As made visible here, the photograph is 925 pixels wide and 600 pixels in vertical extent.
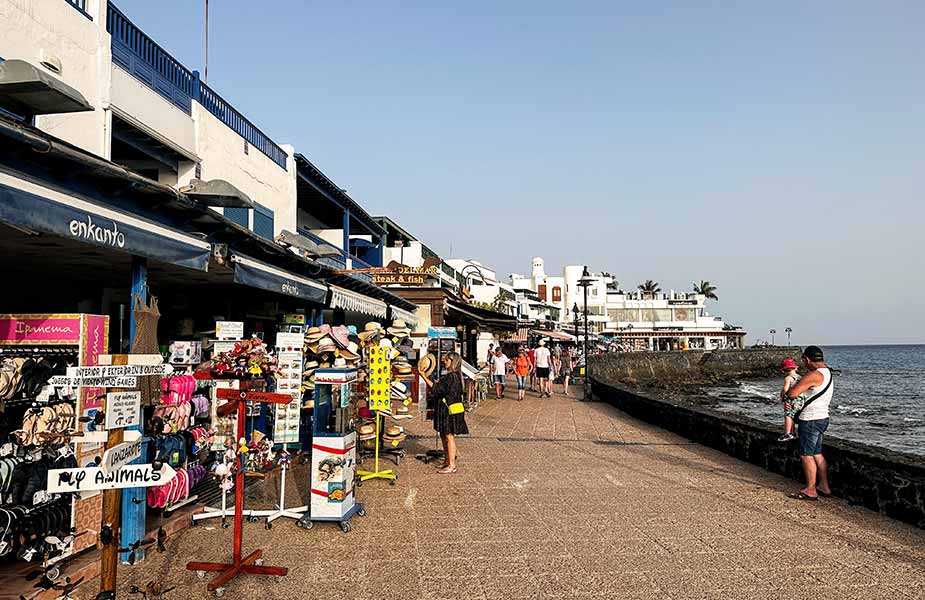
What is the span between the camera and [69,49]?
9352 millimetres

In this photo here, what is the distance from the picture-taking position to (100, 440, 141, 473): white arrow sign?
129 inches

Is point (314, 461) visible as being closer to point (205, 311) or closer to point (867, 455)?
point (867, 455)

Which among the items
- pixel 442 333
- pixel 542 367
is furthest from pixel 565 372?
pixel 442 333

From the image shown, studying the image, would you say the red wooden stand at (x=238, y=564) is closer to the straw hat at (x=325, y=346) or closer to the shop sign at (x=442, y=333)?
the straw hat at (x=325, y=346)

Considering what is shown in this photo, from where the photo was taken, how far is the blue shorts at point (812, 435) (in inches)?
284

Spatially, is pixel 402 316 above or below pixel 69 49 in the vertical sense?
below

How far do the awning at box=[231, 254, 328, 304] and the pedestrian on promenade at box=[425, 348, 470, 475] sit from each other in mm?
2454

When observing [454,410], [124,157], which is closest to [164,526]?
[454,410]

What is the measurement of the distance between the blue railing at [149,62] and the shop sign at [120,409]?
8.97 m

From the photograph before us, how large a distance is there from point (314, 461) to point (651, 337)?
93.8m

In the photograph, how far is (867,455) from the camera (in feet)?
23.1

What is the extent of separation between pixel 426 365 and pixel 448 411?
1.28 metres

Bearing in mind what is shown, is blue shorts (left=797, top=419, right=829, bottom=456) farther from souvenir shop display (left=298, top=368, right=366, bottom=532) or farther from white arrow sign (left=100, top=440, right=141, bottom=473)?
white arrow sign (left=100, top=440, right=141, bottom=473)

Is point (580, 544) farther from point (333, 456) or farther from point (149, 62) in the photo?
point (149, 62)
